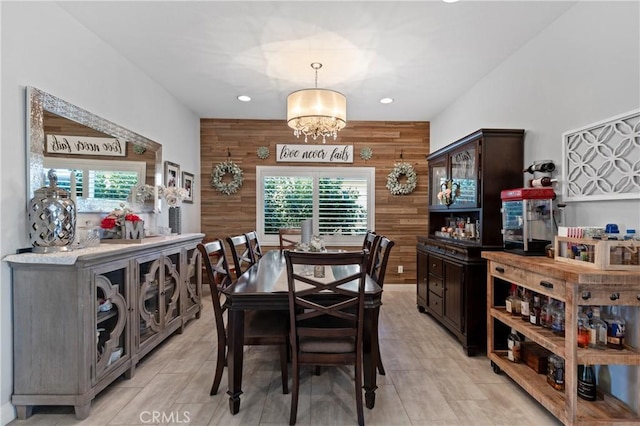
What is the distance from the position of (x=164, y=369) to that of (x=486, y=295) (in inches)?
113

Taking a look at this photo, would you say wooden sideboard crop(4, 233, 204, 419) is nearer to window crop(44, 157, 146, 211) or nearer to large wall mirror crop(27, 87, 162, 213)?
large wall mirror crop(27, 87, 162, 213)

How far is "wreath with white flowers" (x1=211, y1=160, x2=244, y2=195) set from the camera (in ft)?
16.7

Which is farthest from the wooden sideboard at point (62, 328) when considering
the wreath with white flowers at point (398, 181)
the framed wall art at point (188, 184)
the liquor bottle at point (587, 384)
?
the wreath with white flowers at point (398, 181)

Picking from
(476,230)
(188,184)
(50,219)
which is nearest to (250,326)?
(50,219)

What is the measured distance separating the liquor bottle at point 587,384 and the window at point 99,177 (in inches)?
148

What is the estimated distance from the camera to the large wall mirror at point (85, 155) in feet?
6.84

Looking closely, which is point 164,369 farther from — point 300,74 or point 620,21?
point 620,21

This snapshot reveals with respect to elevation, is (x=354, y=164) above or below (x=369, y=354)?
above

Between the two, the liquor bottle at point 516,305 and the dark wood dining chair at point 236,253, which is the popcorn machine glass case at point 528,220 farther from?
the dark wood dining chair at point 236,253

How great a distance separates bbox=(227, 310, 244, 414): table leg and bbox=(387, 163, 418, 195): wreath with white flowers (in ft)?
12.3

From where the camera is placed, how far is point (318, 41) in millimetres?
2795

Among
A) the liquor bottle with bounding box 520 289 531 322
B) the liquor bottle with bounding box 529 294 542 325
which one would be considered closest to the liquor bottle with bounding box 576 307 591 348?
the liquor bottle with bounding box 529 294 542 325

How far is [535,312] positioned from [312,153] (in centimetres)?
376

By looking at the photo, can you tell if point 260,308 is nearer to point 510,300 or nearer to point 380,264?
point 380,264
